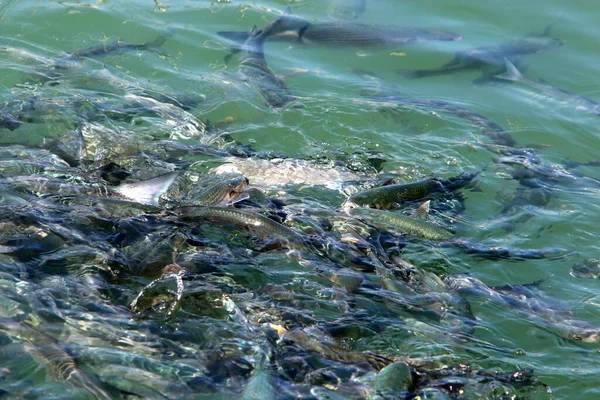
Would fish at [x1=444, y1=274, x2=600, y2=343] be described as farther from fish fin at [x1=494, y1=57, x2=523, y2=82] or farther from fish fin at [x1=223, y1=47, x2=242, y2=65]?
fish fin at [x1=223, y1=47, x2=242, y2=65]

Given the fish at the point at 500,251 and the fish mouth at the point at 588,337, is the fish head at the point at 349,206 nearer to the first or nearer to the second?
→ the fish at the point at 500,251

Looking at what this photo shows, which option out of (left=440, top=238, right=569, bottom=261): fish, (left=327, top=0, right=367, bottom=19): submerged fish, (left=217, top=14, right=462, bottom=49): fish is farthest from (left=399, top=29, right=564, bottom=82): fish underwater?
(left=440, top=238, right=569, bottom=261): fish

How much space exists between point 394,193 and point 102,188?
2.14 m

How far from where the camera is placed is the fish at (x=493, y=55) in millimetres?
8516

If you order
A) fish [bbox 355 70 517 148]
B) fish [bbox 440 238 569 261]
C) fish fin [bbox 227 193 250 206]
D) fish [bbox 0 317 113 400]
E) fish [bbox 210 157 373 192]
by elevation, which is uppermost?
fish [bbox 355 70 517 148]

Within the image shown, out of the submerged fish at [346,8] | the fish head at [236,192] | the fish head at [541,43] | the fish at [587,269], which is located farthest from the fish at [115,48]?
the fish at [587,269]

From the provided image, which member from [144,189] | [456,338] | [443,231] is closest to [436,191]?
[443,231]

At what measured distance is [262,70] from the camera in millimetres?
7809

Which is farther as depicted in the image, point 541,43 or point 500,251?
point 541,43

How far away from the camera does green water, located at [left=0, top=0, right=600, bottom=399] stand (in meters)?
5.00

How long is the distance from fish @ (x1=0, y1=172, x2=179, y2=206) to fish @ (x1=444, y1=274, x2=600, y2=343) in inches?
81.9

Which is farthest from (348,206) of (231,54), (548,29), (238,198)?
(548,29)

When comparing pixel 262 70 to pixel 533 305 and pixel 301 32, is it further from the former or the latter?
pixel 533 305

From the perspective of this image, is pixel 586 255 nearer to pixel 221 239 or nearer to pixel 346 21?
pixel 221 239
